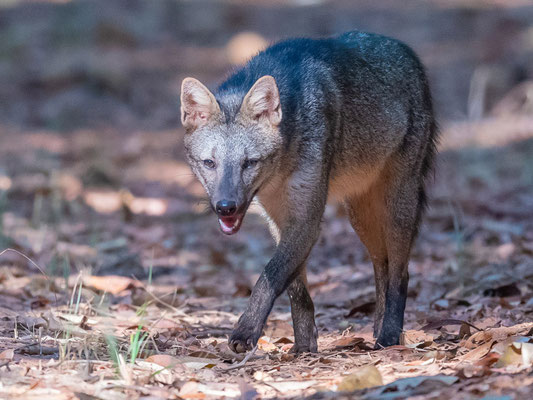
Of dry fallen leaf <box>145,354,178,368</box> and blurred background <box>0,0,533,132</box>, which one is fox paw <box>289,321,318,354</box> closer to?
dry fallen leaf <box>145,354,178,368</box>

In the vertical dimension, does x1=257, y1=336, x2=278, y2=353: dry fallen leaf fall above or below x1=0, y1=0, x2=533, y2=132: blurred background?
below

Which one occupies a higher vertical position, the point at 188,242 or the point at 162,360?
the point at 162,360

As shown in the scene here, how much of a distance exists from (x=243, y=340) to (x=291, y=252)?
73cm

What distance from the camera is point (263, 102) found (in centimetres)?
523

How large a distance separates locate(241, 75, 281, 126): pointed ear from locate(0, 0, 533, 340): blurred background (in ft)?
4.02

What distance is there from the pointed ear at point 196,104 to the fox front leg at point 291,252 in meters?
0.73

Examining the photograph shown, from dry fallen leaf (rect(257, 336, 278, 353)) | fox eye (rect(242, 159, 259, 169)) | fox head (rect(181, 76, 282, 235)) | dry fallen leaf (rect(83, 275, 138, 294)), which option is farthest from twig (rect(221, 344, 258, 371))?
dry fallen leaf (rect(83, 275, 138, 294))

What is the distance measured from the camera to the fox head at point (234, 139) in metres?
5.06

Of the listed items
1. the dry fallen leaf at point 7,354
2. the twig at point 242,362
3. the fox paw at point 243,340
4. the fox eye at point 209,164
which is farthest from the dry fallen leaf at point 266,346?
the dry fallen leaf at point 7,354

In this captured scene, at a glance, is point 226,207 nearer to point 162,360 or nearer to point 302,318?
point 302,318

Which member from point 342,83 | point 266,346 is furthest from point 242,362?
point 342,83

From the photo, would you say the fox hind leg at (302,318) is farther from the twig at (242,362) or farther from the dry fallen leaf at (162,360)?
the dry fallen leaf at (162,360)

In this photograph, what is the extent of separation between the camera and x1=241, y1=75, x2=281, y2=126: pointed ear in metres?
5.13

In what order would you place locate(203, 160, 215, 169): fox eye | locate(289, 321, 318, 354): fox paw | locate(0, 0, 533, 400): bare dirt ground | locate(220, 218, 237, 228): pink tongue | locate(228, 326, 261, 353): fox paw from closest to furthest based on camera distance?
locate(0, 0, 533, 400): bare dirt ground, locate(228, 326, 261, 353): fox paw, locate(220, 218, 237, 228): pink tongue, locate(289, 321, 318, 354): fox paw, locate(203, 160, 215, 169): fox eye
